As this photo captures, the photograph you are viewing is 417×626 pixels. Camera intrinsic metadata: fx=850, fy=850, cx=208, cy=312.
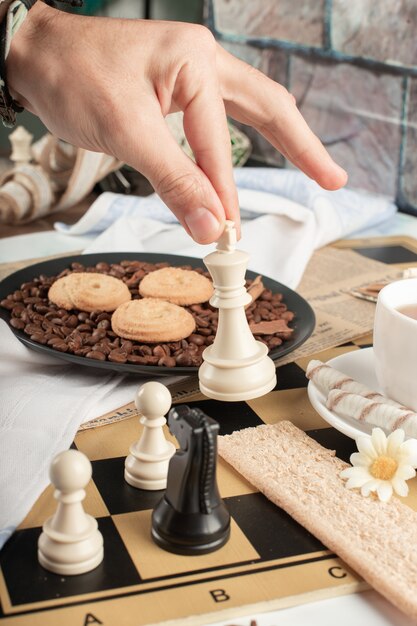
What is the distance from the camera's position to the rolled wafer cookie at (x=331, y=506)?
72cm

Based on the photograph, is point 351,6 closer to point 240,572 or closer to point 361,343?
point 361,343

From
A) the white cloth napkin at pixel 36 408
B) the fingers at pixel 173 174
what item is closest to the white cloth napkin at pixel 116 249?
the white cloth napkin at pixel 36 408

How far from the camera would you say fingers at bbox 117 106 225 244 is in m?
0.96

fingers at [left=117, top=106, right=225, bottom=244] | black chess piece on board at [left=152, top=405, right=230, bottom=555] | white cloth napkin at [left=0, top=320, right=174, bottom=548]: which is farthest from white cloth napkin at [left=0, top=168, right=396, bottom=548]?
fingers at [left=117, top=106, right=225, bottom=244]

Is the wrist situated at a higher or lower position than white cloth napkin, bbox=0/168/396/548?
higher

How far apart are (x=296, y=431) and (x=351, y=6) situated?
63.9 inches

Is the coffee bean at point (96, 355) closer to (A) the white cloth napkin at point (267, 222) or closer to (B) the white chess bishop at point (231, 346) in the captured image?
(B) the white chess bishop at point (231, 346)

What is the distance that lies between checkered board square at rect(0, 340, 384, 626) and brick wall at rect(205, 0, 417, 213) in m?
1.53

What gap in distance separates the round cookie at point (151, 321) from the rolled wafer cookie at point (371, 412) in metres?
0.24

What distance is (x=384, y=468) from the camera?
2.82 feet

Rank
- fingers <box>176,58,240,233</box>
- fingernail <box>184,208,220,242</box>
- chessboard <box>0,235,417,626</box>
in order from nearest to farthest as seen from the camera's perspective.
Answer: chessboard <box>0,235,417,626</box>
fingernail <box>184,208,220,242</box>
fingers <box>176,58,240,233</box>

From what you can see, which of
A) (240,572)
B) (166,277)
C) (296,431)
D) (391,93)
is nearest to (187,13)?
(391,93)

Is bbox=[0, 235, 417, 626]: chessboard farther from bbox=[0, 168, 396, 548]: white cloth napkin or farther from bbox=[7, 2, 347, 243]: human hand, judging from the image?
bbox=[7, 2, 347, 243]: human hand

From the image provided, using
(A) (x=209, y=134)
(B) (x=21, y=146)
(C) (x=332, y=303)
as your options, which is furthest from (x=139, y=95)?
(B) (x=21, y=146)
